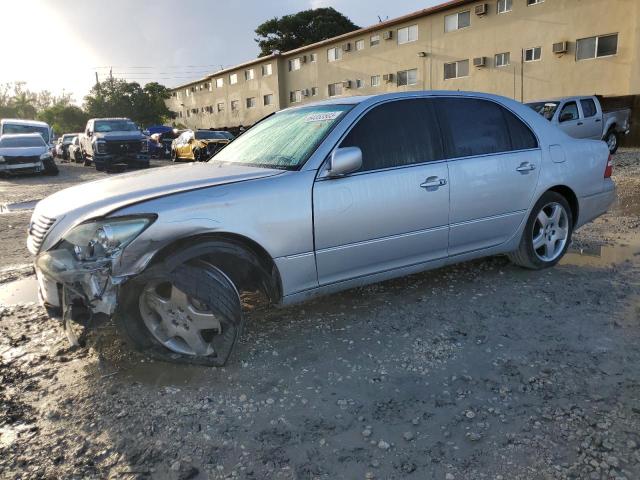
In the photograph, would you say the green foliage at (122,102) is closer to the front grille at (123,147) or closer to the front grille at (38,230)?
the front grille at (123,147)

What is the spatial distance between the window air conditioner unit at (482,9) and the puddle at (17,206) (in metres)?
21.3

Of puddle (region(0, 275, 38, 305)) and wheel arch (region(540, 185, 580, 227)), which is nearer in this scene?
puddle (region(0, 275, 38, 305))

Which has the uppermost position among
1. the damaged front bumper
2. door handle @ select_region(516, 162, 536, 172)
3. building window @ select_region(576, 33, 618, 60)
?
building window @ select_region(576, 33, 618, 60)

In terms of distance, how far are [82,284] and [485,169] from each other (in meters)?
3.03

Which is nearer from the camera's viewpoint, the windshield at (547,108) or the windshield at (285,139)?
the windshield at (285,139)

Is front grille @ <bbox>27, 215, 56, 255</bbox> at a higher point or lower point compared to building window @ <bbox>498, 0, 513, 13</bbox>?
lower

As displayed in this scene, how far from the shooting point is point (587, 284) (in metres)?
4.13

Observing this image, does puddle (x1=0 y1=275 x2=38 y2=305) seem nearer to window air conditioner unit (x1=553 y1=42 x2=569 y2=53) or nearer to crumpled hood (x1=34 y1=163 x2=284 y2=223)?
crumpled hood (x1=34 y1=163 x2=284 y2=223)

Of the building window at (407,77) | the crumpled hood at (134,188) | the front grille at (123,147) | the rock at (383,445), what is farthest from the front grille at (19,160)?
the building window at (407,77)

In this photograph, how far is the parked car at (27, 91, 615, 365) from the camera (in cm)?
267

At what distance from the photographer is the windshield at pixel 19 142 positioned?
55.1 ft

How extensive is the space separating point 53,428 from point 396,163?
2.65 m

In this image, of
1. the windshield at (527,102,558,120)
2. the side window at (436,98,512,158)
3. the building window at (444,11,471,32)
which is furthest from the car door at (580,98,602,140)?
the building window at (444,11,471,32)

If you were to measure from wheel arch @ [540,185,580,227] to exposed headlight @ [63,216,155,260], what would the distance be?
3.55 meters
